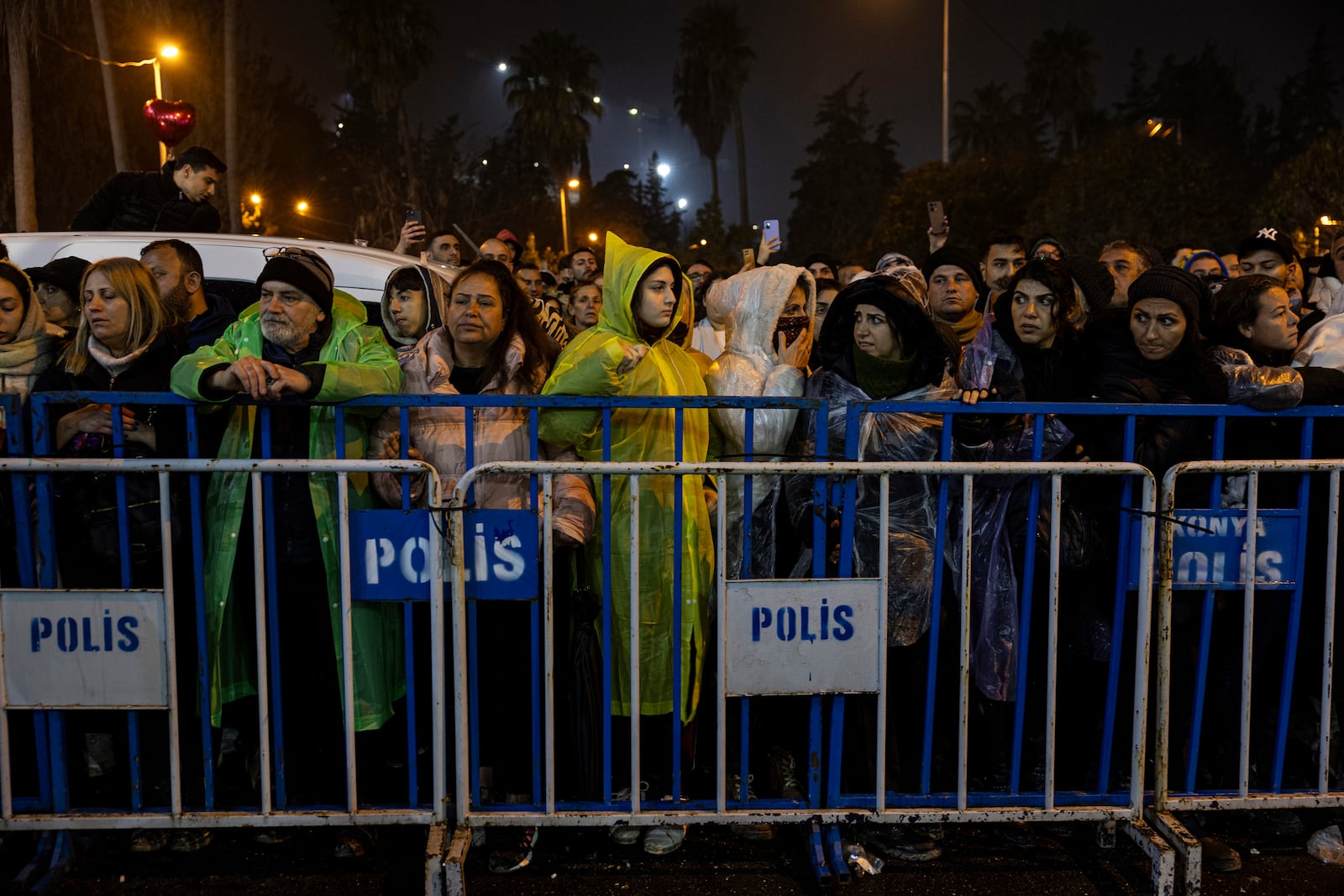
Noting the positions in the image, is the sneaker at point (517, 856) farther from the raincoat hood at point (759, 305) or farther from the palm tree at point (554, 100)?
the palm tree at point (554, 100)

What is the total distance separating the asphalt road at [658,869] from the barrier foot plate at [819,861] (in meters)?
0.04

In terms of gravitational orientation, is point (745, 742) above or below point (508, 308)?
below

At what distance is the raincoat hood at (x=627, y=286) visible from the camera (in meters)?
3.71

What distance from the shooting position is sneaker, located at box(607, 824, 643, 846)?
337 cm

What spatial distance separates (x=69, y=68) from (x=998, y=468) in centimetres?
2437

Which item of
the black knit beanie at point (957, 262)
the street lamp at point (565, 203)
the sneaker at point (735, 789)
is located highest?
the street lamp at point (565, 203)

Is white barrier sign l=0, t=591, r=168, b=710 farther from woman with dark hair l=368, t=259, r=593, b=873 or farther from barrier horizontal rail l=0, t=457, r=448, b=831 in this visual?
woman with dark hair l=368, t=259, r=593, b=873

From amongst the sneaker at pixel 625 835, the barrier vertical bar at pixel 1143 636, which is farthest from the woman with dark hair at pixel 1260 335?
the sneaker at pixel 625 835

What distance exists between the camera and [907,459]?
3545mm

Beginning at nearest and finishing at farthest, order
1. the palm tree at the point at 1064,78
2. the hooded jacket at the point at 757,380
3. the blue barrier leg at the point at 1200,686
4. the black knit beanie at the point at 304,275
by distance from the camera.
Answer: the blue barrier leg at the point at 1200,686
the black knit beanie at the point at 304,275
the hooded jacket at the point at 757,380
the palm tree at the point at 1064,78

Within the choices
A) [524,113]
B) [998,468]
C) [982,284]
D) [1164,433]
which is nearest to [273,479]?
[998,468]

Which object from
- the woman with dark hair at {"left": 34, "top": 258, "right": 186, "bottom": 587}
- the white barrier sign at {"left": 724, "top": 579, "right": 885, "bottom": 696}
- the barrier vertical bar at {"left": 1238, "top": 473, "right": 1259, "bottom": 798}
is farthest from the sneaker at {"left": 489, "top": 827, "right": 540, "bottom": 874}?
the barrier vertical bar at {"left": 1238, "top": 473, "right": 1259, "bottom": 798}

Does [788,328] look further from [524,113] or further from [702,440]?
[524,113]

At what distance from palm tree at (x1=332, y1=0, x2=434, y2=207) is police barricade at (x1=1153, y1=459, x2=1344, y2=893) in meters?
34.9
